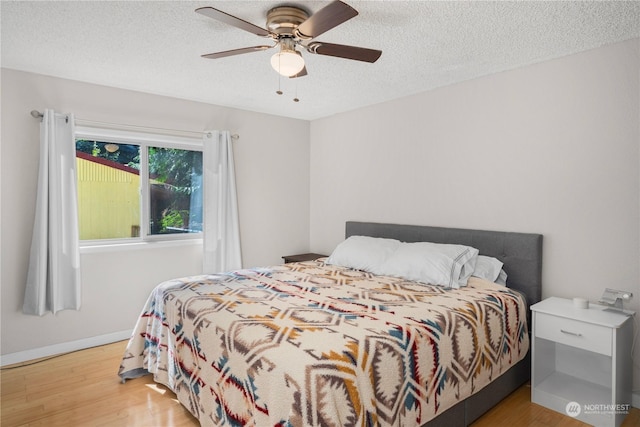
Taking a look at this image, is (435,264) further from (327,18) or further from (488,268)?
(327,18)

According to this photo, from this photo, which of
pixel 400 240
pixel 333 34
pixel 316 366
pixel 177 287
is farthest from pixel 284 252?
pixel 316 366

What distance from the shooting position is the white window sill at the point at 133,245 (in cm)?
334

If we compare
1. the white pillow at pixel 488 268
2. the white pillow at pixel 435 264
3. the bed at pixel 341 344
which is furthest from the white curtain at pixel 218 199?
the white pillow at pixel 488 268

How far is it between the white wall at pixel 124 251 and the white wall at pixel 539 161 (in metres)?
1.21

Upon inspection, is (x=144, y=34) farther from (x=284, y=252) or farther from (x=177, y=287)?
(x=284, y=252)

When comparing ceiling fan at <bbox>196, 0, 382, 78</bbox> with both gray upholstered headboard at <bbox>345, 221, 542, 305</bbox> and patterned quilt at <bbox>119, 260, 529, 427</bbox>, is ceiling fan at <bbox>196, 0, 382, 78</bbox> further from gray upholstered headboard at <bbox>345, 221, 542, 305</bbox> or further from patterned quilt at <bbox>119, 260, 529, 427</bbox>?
gray upholstered headboard at <bbox>345, 221, 542, 305</bbox>

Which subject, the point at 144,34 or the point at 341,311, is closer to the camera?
the point at 341,311

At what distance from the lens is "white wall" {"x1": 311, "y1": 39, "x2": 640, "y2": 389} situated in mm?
2398

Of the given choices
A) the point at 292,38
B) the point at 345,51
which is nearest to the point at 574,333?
the point at 345,51

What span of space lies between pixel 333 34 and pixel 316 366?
6.46 feet

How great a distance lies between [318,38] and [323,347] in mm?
1961

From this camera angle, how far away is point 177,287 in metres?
2.60

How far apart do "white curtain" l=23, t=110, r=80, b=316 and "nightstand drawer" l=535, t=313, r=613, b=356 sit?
3.60m

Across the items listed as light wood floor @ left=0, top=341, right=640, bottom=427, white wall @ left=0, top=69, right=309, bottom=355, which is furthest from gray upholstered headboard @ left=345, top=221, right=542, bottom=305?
white wall @ left=0, top=69, right=309, bottom=355
